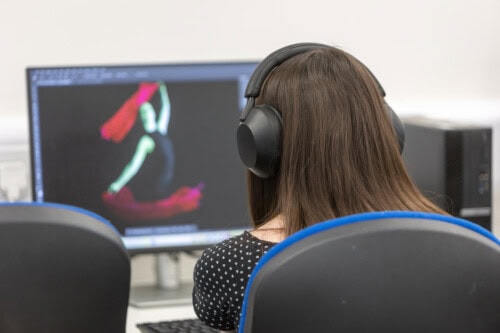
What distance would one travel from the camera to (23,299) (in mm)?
1302

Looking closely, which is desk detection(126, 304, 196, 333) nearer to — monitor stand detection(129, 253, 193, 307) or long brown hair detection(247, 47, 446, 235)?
monitor stand detection(129, 253, 193, 307)

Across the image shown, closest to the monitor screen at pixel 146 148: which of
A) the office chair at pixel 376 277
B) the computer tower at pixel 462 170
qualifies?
the computer tower at pixel 462 170

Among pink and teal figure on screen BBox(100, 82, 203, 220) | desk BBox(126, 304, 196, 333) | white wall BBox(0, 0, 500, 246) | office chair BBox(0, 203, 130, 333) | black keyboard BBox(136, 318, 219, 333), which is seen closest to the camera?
office chair BBox(0, 203, 130, 333)

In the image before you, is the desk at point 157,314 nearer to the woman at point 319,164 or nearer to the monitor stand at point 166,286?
the monitor stand at point 166,286

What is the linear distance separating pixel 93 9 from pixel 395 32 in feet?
2.53

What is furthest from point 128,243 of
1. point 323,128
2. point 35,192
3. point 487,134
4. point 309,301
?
point 309,301

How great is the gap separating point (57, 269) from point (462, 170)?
110cm

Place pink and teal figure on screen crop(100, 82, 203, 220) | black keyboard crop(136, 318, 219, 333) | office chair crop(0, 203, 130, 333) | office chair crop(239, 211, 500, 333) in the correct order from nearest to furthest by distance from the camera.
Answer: office chair crop(239, 211, 500, 333) → office chair crop(0, 203, 130, 333) → black keyboard crop(136, 318, 219, 333) → pink and teal figure on screen crop(100, 82, 203, 220)

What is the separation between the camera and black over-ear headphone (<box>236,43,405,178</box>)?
4.38ft

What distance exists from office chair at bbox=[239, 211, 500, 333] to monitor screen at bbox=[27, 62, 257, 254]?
1.16 metres

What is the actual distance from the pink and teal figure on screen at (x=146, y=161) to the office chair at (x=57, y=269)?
81cm

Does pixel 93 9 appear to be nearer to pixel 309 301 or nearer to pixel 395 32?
pixel 395 32

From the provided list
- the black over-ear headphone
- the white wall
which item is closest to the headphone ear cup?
the black over-ear headphone

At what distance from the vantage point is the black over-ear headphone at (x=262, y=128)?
1.33 metres
